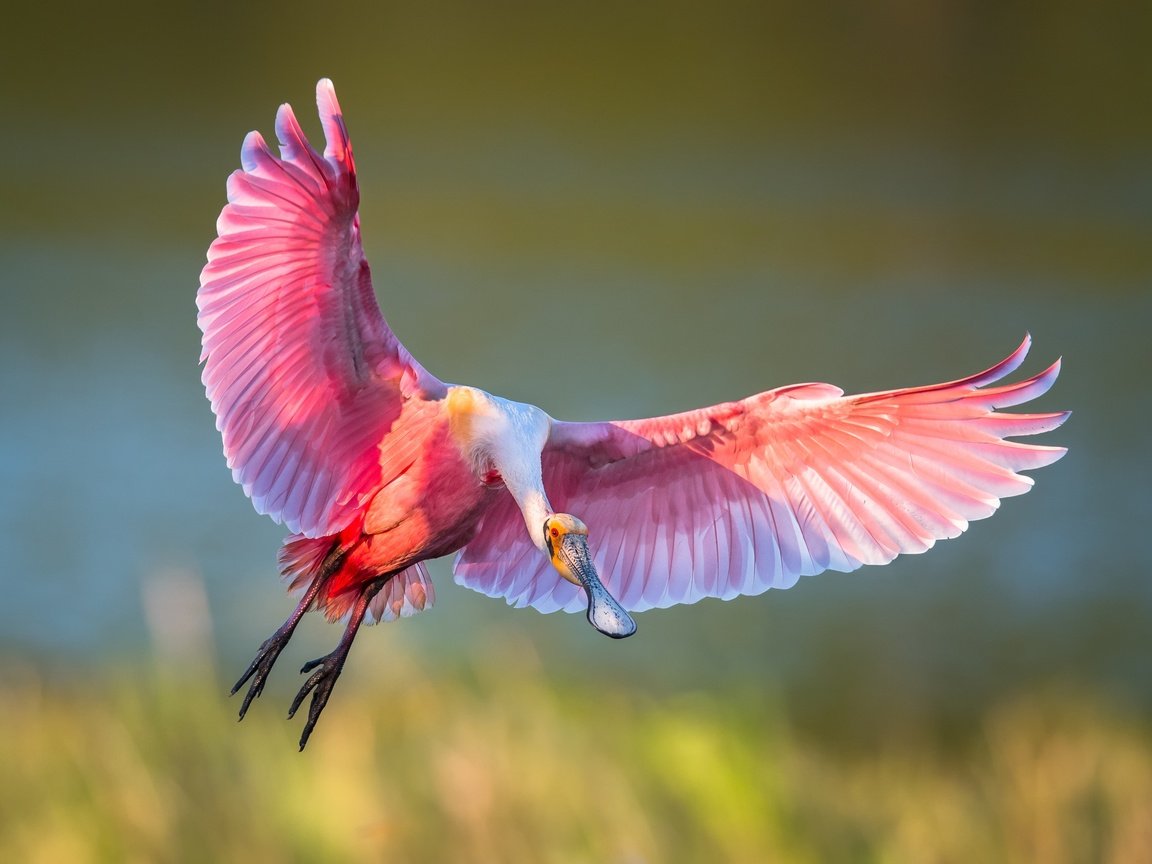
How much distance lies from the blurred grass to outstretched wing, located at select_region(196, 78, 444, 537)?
275 cm

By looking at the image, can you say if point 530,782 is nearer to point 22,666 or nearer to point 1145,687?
point 22,666

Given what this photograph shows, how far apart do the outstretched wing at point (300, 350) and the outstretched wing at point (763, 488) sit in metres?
0.44

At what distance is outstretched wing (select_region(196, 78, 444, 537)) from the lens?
2234mm

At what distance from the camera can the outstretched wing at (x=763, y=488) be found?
267 centimetres

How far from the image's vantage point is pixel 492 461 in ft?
8.07

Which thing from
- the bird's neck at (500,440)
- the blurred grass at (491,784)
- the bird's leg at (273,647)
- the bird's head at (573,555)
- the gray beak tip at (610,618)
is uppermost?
the bird's neck at (500,440)

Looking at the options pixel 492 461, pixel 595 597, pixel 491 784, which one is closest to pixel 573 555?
pixel 595 597

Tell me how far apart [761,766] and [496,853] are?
4.20ft

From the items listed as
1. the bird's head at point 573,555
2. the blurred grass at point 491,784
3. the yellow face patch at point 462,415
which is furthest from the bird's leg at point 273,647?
the blurred grass at point 491,784

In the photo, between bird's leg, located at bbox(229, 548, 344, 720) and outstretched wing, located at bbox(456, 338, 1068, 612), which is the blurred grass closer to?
outstretched wing, located at bbox(456, 338, 1068, 612)

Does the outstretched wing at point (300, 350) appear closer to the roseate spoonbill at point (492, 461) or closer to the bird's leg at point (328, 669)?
the roseate spoonbill at point (492, 461)

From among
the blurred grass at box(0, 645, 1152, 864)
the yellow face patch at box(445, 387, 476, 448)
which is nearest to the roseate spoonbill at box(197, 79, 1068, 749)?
the yellow face patch at box(445, 387, 476, 448)

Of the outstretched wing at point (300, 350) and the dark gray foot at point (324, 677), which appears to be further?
the dark gray foot at point (324, 677)

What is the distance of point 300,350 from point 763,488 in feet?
3.63
